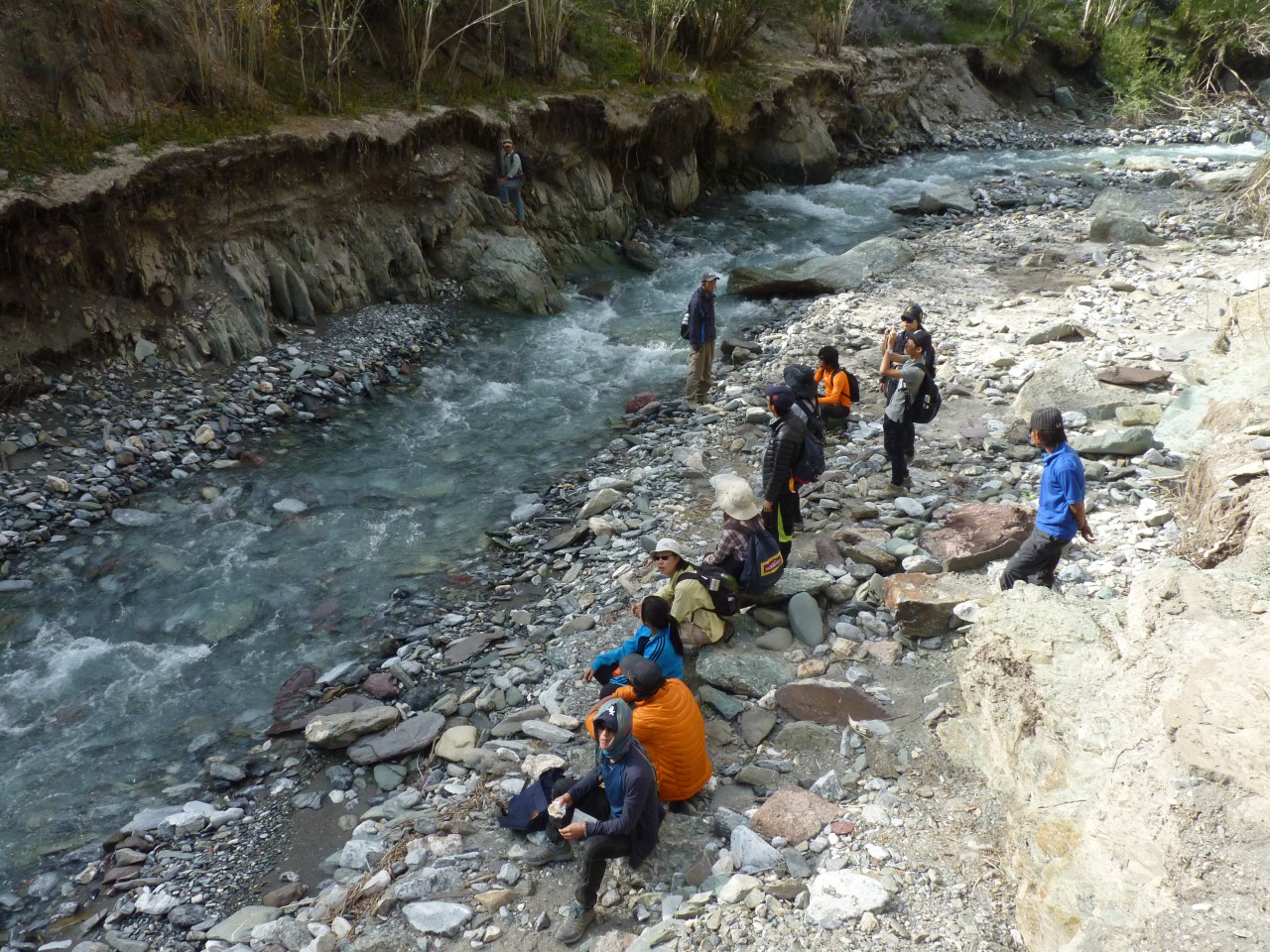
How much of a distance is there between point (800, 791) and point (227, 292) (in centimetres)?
1004

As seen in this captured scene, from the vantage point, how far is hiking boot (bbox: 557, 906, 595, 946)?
450 centimetres

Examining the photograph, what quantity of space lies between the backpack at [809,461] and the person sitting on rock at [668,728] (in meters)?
2.39

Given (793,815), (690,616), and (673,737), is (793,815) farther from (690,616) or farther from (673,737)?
(690,616)

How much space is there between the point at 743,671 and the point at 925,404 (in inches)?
126

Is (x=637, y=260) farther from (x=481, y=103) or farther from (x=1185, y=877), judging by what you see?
(x=1185, y=877)

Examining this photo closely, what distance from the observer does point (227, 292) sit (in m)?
11.8

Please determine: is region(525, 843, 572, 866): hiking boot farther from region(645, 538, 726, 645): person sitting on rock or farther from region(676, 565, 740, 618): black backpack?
region(676, 565, 740, 618): black backpack

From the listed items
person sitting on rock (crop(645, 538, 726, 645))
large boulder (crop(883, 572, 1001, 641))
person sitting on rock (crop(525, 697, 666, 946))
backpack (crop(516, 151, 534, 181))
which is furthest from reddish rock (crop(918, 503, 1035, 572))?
backpack (crop(516, 151, 534, 181))

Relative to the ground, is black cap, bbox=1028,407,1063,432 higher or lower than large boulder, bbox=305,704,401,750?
higher

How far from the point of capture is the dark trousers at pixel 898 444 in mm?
8023

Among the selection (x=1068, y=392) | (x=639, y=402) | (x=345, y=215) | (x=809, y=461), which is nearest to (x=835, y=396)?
(x=1068, y=392)

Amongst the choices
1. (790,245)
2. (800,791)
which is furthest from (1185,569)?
(790,245)

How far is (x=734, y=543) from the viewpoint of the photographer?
6.51 m

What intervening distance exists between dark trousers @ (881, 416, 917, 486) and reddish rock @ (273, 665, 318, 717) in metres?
5.28
